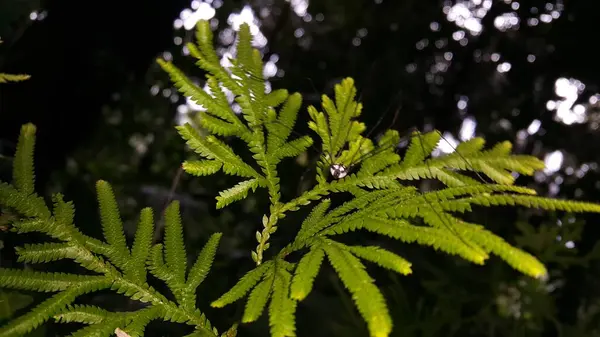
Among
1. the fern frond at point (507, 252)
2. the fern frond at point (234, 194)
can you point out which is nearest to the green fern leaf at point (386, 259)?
the fern frond at point (507, 252)

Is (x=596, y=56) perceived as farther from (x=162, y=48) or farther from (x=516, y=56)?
(x=162, y=48)

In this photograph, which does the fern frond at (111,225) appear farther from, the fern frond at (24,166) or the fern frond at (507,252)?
the fern frond at (507,252)

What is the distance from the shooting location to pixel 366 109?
2498mm

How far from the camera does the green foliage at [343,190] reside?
2.30ft

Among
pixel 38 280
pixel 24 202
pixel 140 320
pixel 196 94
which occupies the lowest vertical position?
pixel 140 320

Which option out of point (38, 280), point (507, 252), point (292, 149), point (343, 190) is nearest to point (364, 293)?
point (507, 252)

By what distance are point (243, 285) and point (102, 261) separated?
0.26 metres

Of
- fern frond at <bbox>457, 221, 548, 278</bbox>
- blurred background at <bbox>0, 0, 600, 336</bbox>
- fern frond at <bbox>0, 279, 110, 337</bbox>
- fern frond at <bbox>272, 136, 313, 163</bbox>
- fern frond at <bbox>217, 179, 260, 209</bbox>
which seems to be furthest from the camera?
blurred background at <bbox>0, 0, 600, 336</bbox>

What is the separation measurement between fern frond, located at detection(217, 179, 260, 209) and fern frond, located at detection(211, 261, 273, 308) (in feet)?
0.41

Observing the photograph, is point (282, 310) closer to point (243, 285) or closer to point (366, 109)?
point (243, 285)

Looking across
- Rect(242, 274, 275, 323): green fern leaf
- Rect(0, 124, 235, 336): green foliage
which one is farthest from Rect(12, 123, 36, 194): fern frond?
Rect(242, 274, 275, 323): green fern leaf

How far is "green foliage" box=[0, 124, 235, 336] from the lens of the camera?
32.3 inches

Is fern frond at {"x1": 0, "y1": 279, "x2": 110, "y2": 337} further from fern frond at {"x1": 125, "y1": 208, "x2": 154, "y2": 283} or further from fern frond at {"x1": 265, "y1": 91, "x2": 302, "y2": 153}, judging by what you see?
fern frond at {"x1": 265, "y1": 91, "x2": 302, "y2": 153}

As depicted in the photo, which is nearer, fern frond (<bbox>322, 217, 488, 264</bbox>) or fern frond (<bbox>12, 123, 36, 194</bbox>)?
fern frond (<bbox>322, 217, 488, 264</bbox>)
